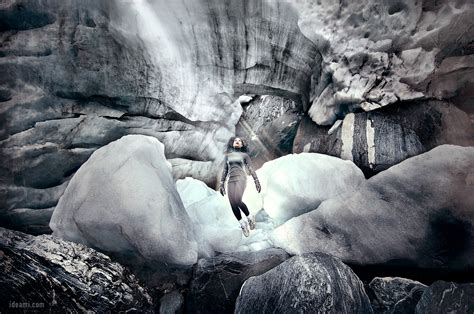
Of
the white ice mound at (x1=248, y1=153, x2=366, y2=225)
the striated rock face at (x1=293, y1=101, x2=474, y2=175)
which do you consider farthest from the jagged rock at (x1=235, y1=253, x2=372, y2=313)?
the striated rock face at (x1=293, y1=101, x2=474, y2=175)

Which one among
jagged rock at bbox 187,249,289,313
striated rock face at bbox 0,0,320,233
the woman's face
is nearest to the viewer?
jagged rock at bbox 187,249,289,313

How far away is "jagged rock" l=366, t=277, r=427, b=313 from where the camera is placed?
2184 mm

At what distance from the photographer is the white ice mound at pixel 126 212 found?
243 centimetres

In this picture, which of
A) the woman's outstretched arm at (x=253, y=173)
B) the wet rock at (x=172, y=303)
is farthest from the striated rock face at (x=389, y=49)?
the wet rock at (x=172, y=303)

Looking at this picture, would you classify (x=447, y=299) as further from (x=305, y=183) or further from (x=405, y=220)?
(x=305, y=183)

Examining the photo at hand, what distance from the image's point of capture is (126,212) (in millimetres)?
2441

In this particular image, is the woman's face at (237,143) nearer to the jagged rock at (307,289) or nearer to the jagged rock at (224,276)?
the jagged rock at (224,276)

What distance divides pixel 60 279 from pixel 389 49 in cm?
365

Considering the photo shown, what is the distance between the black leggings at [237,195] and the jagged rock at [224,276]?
0.52 metres

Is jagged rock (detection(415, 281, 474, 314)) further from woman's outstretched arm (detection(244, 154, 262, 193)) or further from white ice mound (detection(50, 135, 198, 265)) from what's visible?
white ice mound (detection(50, 135, 198, 265))

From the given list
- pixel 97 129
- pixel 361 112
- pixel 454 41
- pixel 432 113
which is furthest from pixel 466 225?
pixel 97 129

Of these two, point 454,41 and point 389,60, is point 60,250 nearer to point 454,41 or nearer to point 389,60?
point 389,60

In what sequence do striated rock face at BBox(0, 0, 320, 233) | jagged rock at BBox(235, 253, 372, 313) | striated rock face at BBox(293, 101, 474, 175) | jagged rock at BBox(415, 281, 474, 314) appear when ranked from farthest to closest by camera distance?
striated rock face at BBox(0, 0, 320, 233), striated rock face at BBox(293, 101, 474, 175), jagged rock at BBox(235, 253, 372, 313), jagged rock at BBox(415, 281, 474, 314)

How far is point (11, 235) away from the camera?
2.29 meters
